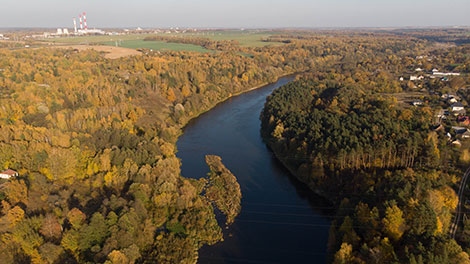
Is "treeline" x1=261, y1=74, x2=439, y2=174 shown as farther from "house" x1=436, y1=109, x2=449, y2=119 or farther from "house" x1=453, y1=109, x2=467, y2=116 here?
"house" x1=453, y1=109, x2=467, y2=116

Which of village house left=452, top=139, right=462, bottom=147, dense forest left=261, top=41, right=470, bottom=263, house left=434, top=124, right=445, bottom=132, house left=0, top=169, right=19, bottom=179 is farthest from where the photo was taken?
house left=434, top=124, right=445, bottom=132

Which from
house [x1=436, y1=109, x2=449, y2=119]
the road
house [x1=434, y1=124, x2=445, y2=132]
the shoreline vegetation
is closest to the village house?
house [x1=434, y1=124, x2=445, y2=132]

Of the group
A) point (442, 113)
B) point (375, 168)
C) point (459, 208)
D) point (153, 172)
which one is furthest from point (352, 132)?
point (153, 172)

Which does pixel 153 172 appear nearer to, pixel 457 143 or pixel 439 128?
pixel 457 143

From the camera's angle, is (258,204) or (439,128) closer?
(258,204)

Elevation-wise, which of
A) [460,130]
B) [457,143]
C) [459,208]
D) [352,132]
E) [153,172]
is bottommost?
[459,208]

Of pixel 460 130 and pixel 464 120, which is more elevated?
pixel 464 120
